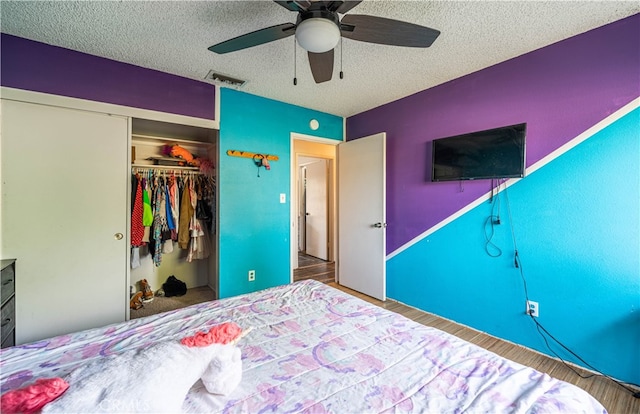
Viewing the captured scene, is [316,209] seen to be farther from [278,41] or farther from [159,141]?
[278,41]

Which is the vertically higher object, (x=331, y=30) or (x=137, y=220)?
(x=331, y=30)

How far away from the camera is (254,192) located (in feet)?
9.97

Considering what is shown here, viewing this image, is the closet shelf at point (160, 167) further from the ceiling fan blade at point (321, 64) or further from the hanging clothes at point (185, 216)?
the ceiling fan blade at point (321, 64)

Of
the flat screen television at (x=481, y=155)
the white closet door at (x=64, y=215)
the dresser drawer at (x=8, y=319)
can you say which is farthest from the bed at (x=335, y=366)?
the flat screen television at (x=481, y=155)

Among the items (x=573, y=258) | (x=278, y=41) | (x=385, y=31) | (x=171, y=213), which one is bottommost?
(x=573, y=258)

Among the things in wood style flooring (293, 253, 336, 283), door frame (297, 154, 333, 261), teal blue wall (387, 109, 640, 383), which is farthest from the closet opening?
teal blue wall (387, 109, 640, 383)

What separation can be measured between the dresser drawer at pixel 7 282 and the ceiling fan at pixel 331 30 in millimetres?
2024

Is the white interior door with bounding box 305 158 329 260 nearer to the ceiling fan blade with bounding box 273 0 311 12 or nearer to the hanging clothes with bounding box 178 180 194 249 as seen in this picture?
the hanging clothes with bounding box 178 180 194 249

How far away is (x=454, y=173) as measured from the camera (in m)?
2.53

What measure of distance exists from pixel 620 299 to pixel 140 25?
3651mm

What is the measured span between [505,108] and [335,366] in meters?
2.42

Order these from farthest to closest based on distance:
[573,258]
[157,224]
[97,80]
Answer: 1. [157,224]
2. [97,80]
3. [573,258]

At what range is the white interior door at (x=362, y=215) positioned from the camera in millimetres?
3121

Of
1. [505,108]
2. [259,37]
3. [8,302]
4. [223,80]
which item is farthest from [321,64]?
[8,302]
